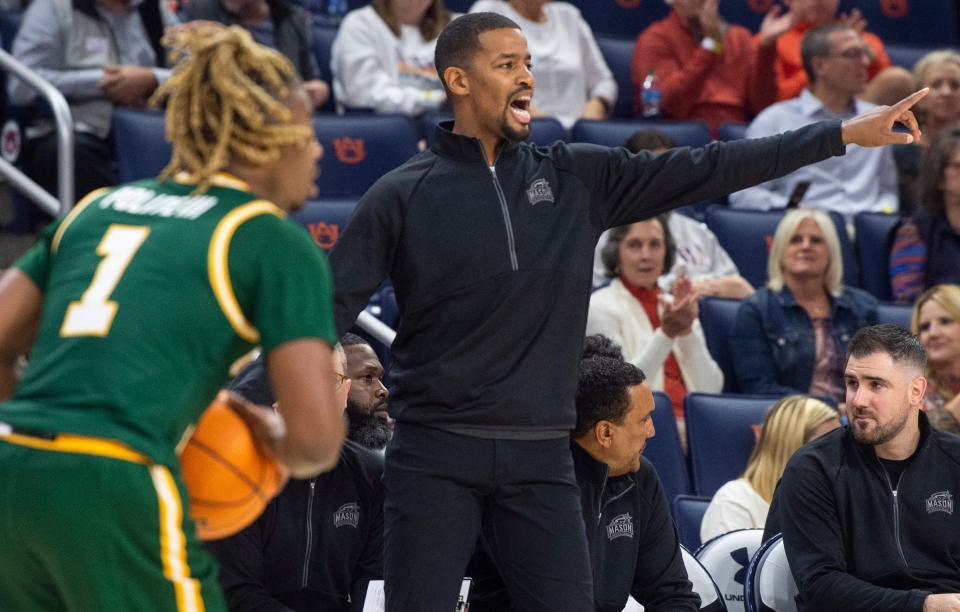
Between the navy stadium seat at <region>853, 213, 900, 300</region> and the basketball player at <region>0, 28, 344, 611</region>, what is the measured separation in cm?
555

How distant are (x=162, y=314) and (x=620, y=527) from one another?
7.74 ft

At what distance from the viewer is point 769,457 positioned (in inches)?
227

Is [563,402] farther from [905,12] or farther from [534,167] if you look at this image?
[905,12]

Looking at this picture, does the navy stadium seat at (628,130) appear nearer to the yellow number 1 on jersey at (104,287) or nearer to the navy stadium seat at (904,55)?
the navy stadium seat at (904,55)

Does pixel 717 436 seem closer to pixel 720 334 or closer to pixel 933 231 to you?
pixel 720 334

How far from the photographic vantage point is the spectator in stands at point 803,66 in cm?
887

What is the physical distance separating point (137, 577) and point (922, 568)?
2.94 m

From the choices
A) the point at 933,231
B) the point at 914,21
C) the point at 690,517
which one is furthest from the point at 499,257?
the point at 914,21

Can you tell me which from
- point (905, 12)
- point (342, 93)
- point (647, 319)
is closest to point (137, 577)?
point (647, 319)

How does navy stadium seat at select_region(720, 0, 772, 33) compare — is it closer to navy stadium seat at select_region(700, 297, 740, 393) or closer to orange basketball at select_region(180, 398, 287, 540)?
navy stadium seat at select_region(700, 297, 740, 393)

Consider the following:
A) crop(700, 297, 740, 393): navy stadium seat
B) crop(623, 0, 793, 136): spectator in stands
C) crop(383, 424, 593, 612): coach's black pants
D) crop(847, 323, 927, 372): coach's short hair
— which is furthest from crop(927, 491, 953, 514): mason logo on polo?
crop(623, 0, 793, 136): spectator in stands

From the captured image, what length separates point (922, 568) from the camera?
4680mm

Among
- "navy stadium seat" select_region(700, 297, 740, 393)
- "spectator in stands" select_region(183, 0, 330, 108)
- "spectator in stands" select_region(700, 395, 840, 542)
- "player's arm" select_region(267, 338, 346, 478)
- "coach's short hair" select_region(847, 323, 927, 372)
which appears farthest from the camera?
"spectator in stands" select_region(183, 0, 330, 108)

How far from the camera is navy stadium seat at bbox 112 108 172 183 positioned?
675cm
